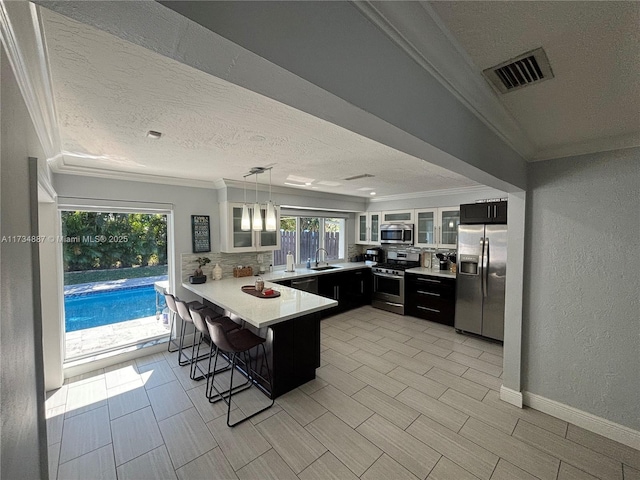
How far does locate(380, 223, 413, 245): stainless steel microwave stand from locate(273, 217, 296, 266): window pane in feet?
5.92

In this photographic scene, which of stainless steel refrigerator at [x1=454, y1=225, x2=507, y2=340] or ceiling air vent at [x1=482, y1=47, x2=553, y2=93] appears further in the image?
stainless steel refrigerator at [x1=454, y1=225, x2=507, y2=340]

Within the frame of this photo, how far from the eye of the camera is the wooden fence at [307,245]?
5129 millimetres

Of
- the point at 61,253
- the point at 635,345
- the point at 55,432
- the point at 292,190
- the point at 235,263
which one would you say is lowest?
the point at 55,432

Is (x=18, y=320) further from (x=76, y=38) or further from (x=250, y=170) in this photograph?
(x=250, y=170)

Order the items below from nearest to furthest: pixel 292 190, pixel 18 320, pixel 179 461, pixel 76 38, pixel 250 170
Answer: pixel 18 320 < pixel 76 38 < pixel 179 461 < pixel 250 170 < pixel 292 190

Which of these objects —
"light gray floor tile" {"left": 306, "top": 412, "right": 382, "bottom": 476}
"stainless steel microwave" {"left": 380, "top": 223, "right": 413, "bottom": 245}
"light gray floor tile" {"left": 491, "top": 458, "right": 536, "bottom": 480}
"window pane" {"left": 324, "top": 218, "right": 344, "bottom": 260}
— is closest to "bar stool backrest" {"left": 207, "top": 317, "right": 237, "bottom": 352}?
"light gray floor tile" {"left": 306, "top": 412, "right": 382, "bottom": 476}

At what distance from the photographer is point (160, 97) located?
1374 mm

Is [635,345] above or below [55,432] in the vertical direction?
above

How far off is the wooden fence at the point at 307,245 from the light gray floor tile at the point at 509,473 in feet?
12.9

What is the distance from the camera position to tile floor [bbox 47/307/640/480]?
1791 millimetres

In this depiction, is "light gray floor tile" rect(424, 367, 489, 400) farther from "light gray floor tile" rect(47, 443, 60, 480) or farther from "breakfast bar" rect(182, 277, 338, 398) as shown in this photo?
"light gray floor tile" rect(47, 443, 60, 480)

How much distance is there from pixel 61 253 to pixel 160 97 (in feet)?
8.58

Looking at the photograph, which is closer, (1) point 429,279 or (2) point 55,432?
(2) point 55,432

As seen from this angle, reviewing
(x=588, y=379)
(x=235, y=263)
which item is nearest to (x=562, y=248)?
(x=588, y=379)
